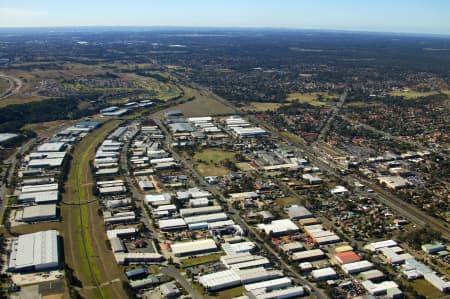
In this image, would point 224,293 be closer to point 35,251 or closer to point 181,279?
point 181,279

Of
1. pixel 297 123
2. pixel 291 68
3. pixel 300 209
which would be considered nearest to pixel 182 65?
pixel 291 68

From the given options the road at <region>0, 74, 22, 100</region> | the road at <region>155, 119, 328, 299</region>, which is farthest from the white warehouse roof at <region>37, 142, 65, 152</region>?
the road at <region>0, 74, 22, 100</region>

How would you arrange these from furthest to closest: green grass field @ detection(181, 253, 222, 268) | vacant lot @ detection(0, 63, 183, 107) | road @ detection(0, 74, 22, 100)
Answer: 1. vacant lot @ detection(0, 63, 183, 107)
2. road @ detection(0, 74, 22, 100)
3. green grass field @ detection(181, 253, 222, 268)

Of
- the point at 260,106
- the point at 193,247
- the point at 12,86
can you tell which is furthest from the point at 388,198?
the point at 12,86

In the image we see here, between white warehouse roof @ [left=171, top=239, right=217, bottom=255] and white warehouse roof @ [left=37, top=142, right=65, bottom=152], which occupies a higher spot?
white warehouse roof @ [left=37, top=142, right=65, bottom=152]

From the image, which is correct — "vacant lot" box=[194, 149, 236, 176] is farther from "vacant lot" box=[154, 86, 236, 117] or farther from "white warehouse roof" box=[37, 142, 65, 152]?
"vacant lot" box=[154, 86, 236, 117]

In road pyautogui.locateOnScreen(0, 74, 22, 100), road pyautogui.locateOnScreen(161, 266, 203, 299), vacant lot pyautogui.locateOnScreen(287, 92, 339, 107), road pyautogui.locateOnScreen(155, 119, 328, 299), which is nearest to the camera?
road pyautogui.locateOnScreen(161, 266, 203, 299)
